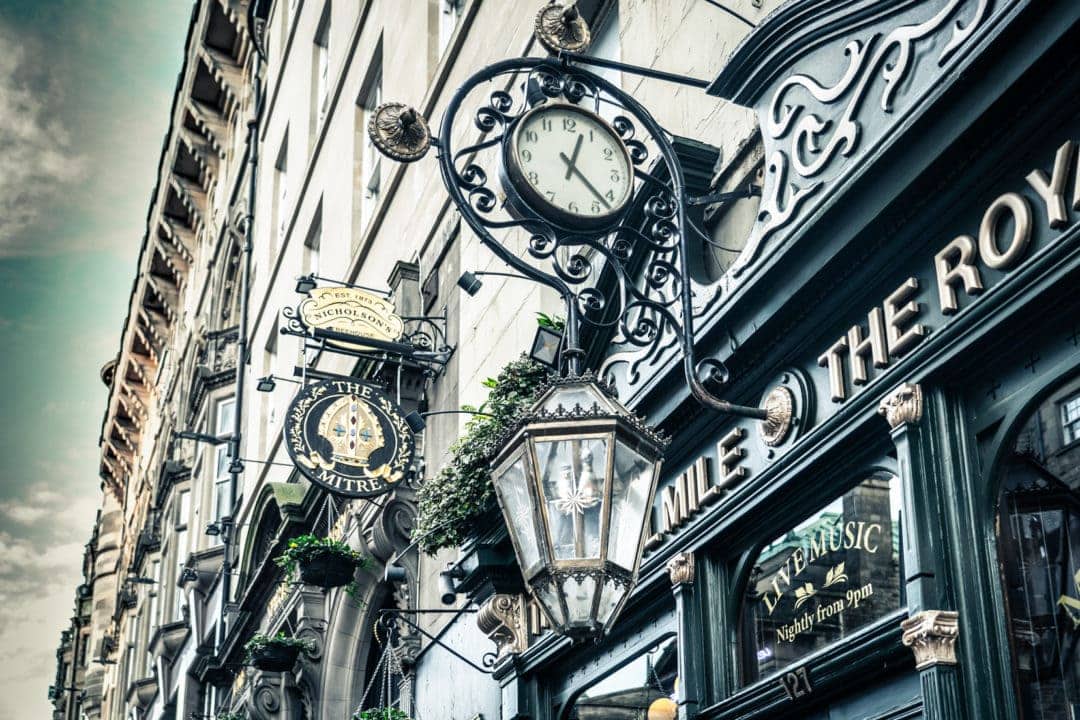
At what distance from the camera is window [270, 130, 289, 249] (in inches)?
1319

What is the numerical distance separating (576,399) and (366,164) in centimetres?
1820

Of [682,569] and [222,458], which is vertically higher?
[222,458]

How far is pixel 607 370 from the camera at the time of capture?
1123 cm

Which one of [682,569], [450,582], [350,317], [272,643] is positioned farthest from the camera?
[272,643]

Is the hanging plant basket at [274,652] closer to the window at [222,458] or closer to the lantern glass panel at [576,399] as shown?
the lantern glass panel at [576,399]

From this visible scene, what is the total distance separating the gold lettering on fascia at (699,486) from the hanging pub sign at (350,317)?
27.5 feet

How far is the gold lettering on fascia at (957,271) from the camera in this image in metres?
6.67

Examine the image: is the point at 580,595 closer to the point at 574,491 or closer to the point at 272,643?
the point at 574,491

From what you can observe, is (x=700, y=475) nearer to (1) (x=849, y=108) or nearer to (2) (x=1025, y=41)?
(1) (x=849, y=108)

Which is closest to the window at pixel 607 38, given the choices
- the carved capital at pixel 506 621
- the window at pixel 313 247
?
the carved capital at pixel 506 621

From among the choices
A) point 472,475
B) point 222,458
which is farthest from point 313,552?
point 222,458

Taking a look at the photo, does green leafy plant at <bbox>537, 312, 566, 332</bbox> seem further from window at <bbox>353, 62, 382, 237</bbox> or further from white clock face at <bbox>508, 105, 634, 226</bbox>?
window at <bbox>353, 62, 382, 237</bbox>

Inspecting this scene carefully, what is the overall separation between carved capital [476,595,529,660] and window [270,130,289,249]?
2060cm

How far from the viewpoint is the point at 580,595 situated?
266 inches
